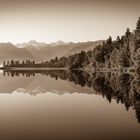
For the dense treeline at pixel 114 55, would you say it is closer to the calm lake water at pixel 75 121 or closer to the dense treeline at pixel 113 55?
the dense treeline at pixel 113 55

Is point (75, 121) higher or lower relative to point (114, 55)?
lower

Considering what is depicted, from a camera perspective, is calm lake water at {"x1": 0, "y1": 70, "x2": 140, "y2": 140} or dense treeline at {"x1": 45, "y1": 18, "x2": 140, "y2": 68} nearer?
calm lake water at {"x1": 0, "y1": 70, "x2": 140, "y2": 140}

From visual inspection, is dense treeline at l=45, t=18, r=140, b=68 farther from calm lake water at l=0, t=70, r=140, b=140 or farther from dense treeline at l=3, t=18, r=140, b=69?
calm lake water at l=0, t=70, r=140, b=140

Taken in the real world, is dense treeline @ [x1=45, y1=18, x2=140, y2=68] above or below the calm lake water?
above

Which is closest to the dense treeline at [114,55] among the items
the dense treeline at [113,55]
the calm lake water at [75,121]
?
the dense treeline at [113,55]

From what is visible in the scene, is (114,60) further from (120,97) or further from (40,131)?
(40,131)

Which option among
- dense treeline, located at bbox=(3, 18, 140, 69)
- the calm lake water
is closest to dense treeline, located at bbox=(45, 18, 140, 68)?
dense treeline, located at bbox=(3, 18, 140, 69)

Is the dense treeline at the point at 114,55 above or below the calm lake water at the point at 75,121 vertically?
above

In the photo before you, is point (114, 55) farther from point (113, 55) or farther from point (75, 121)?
point (75, 121)

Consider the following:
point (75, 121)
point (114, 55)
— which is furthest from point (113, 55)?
point (75, 121)

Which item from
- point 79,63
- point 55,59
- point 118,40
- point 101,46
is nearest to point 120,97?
point 118,40

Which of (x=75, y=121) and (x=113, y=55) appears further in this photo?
(x=113, y=55)

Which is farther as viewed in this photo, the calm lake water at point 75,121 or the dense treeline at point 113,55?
the dense treeline at point 113,55

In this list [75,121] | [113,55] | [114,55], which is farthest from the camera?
[113,55]
